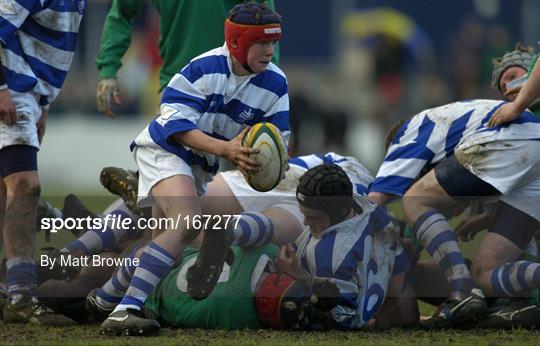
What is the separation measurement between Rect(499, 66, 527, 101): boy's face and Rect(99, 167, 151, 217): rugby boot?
2.17 metres

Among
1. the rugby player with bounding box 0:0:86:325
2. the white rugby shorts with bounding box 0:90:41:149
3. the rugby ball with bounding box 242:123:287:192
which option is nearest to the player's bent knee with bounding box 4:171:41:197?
the rugby player with bounding box 0:0:86:325

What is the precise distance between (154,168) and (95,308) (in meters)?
0.77

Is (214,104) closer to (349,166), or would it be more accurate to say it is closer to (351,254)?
(351,254)

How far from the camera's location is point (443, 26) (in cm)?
2277

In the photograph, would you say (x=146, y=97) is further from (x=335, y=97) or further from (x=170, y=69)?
(x=170, y=69)

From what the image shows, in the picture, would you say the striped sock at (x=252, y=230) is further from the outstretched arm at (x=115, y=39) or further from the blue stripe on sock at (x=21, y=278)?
the outstretched arm at (x=115, y=39)

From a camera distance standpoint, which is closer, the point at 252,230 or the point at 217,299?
the point at 217,299

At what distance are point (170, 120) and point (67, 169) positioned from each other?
1397 centimetres

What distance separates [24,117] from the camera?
265 inches

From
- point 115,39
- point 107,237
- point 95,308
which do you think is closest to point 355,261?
point 95,308

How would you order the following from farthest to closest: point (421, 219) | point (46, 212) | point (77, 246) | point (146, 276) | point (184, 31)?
point (184, 31) < point (46, 212) < point (77, 246) < point (421, 219) < point (146, 276)

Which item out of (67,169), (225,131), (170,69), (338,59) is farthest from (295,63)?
(225,131)

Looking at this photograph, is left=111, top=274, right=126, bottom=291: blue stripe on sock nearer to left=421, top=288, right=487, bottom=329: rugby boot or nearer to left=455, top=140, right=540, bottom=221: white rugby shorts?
left=421, top=288, right=487, bottom=329: rugby boot

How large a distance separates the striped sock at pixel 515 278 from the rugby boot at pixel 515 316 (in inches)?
A: 2.4
